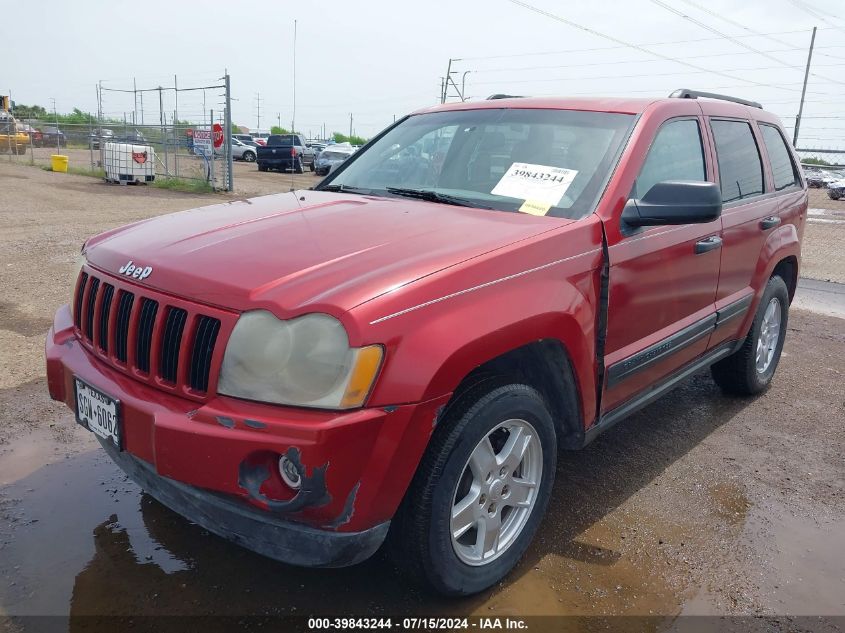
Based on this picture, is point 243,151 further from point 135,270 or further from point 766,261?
point 135,270

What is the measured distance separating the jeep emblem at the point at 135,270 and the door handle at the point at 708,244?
2535mm

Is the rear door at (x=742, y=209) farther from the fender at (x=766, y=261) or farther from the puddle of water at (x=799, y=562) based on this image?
the puddle of water at (x=799, y=562)

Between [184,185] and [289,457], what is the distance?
19.1 m

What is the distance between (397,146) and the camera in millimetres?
3896

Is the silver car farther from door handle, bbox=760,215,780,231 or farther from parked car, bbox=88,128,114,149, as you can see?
door handle, bbox=760,215,780,231

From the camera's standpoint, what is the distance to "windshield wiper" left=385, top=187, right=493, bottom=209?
3127 millimetres

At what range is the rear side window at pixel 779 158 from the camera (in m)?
4.59

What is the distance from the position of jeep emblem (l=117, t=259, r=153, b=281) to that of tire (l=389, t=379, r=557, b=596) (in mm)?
1150

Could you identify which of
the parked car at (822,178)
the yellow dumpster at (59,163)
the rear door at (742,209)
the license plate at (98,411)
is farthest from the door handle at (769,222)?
the parked car at (822,178)

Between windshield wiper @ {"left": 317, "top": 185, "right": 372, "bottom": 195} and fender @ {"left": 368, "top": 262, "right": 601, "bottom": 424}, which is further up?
windshield wiper @ {"left": 317, "top": 185, "right": 372, "bottom": 195}

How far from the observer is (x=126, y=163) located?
19.8 meters

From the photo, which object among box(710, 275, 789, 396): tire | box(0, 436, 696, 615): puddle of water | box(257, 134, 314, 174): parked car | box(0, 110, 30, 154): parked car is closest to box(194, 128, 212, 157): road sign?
box(257, 134, 314, 174): parked car

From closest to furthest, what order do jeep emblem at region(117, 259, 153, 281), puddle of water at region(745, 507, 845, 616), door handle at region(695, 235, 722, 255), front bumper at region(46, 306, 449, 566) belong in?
front bumper at region(46, 306, 449, 566), jeep emblem at region(117, 259, 153, 281), puddle of water at region(745, 507, 845, 616), door handle at region(695, 235, 722, 255)

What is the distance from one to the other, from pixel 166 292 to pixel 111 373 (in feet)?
1.32
